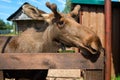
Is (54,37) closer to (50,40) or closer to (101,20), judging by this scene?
(50,40)

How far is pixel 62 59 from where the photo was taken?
350 centimetres

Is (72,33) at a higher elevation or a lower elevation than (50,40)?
higher

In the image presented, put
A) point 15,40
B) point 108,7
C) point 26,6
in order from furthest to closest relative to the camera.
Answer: point 15,40 → point 26,6 → point 108,7

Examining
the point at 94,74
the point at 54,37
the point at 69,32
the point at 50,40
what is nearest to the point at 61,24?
the point at 69,32

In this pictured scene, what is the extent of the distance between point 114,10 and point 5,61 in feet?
23.2

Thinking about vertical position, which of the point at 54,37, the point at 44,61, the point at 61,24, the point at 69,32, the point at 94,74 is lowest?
the point at 94,74

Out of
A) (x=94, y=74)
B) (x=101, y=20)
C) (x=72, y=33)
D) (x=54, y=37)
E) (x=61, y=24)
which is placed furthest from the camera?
(x=101, y=20)

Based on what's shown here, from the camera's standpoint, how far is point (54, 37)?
5.08m

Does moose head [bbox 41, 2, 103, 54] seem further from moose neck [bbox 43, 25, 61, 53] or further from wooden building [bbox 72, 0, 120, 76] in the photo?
wooden building [bbox 72, 0, 120, 76]

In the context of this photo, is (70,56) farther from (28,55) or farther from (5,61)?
(5,61)

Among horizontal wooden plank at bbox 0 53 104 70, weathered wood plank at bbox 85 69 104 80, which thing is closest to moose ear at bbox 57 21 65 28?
horizontal wooden plank at bbox 0 53 104 70

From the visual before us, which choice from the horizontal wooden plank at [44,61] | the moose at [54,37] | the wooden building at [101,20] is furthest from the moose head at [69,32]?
the wooden building at [101,20]

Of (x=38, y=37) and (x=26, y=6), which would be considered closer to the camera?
(x=26, y=6)

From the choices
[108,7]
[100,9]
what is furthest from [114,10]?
[108,7]
